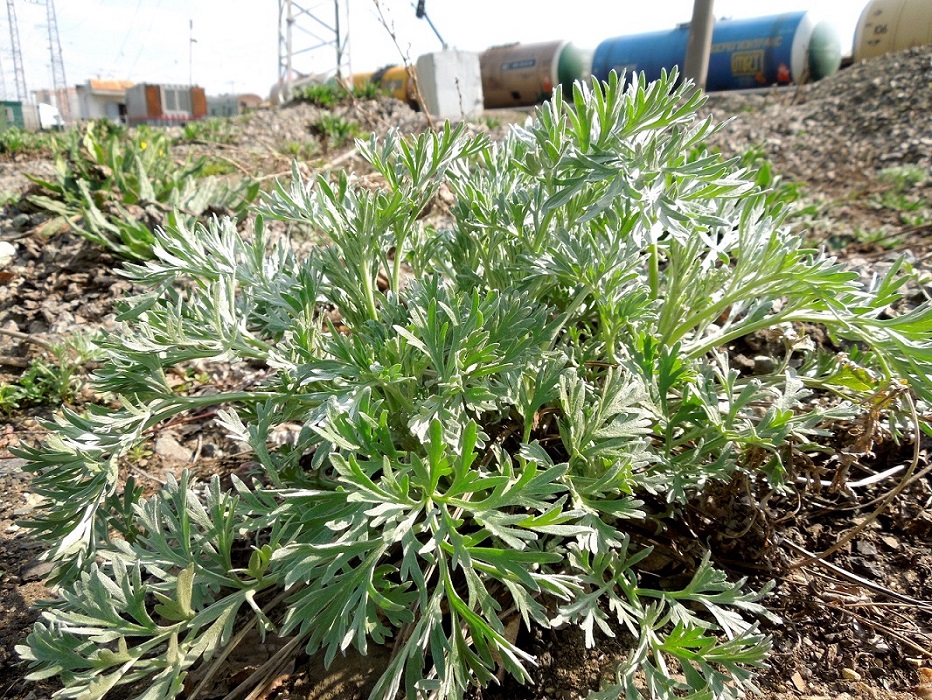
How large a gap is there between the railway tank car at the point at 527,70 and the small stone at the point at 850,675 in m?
18.9

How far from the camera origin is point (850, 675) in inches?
57.0

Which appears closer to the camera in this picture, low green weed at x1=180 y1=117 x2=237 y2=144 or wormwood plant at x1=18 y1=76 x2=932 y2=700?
wormwood plant at x1=18 y1=76 x2=932 y2=700

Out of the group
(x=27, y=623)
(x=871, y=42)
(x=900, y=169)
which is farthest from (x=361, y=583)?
(x=871, y=42)

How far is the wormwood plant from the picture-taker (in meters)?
1.20

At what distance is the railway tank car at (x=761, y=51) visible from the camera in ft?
49.2

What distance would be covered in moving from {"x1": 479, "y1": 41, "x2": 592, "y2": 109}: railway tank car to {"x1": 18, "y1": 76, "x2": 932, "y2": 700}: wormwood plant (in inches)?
722

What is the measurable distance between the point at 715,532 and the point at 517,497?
710 millimetres

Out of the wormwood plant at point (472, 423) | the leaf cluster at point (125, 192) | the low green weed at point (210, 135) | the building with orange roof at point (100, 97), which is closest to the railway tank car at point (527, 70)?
the low green weed at point (210, 135)

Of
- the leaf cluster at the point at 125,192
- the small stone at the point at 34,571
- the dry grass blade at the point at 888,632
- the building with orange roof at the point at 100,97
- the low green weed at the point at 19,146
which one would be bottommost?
the small stone at the point at 34,571

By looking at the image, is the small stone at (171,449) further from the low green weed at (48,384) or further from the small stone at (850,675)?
the small stone at (850,675)

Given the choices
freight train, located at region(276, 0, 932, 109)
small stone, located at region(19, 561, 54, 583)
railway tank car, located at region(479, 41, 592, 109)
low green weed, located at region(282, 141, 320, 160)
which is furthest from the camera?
railway tank car, located at region(479, 41, 592, 109)

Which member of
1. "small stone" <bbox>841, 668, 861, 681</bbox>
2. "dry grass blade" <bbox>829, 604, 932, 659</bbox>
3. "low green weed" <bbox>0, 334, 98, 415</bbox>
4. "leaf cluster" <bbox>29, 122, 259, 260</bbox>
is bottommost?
"small stone" <bbox>841, 668, 861, 681</bbox>

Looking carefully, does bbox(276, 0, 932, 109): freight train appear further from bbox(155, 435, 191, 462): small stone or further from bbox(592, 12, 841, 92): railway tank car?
bbox(155, 435, 191, 462): small stone

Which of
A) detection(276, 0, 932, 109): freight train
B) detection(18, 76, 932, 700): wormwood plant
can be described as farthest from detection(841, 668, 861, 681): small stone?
detection(276, 0, 932, 109): freight train
